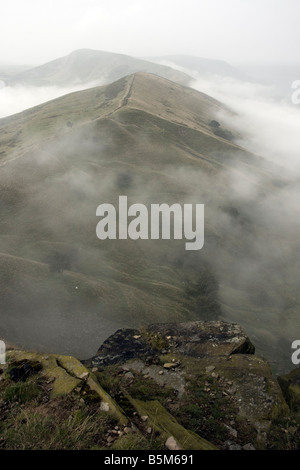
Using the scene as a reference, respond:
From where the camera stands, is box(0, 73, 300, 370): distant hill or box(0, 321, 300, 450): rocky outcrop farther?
box(0, 73, 300, 370): distant hill

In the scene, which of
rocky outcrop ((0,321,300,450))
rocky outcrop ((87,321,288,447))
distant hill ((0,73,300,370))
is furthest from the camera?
distant hill ((0,73,300,370))

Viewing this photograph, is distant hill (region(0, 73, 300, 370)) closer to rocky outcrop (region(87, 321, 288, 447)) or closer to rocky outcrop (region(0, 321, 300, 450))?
rocky outcrop (region(87, 321, 288, 447))

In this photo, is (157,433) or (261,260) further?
(261,260)

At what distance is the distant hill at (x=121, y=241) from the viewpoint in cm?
2448

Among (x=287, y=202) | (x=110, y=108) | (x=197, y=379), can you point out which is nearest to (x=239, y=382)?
(x=197, y=379)

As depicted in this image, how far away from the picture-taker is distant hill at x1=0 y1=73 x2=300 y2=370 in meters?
24.5

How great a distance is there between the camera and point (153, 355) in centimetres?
1343

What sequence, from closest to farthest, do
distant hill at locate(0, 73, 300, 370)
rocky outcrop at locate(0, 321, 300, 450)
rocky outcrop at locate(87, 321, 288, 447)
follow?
rocky outcrop at locate(0, 321, 300, 450)
rocky outcrop at locate(87, 321, 288, 447)
distant hill at locate(0, 73, 300, 370)

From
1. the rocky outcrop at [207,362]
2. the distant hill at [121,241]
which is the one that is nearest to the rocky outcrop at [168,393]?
the rocky outcrop at [207,362]

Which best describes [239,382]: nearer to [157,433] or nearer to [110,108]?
[157,433]

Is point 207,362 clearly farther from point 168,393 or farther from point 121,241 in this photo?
point 121,241

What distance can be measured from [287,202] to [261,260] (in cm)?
1787

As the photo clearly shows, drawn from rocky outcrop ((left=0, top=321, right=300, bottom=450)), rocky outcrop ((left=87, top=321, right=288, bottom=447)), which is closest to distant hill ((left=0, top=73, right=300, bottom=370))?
rocky outcrop ((left=87, top=321, right=288, bottom=447))

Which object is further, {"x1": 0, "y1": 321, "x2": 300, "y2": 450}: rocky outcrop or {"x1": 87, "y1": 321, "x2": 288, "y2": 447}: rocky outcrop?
{"x1": 87, "y1": 321, "x2": 288, "y2": 447}: rocky outcrop
